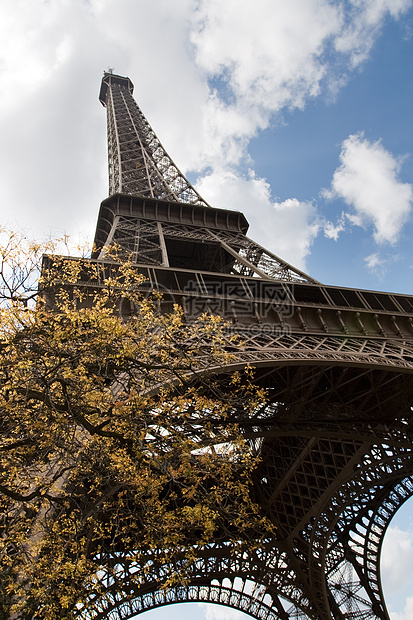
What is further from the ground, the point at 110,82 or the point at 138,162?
the point at 110,82

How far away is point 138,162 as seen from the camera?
36219mm

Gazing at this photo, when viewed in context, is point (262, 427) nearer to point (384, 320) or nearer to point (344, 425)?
point (344, 425)

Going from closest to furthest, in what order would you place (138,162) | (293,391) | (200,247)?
1. (293,391)
2. (200,247)
3. (138,162)

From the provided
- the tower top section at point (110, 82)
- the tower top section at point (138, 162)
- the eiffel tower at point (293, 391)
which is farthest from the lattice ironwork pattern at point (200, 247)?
the tower top section at point (110, 82)

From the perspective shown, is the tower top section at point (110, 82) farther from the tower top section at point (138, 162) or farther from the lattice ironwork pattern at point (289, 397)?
the lattice ironwork pattern at point (289, 397)

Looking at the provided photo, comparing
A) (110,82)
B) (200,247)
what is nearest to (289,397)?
(200,247)

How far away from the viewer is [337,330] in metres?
16.6

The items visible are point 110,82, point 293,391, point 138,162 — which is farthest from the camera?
point 110,82

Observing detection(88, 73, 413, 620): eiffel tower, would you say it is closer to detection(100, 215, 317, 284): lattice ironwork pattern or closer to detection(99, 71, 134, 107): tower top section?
detection(100, 215, 317, 284): lattice ironwork pattern

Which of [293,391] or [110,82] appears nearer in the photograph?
[293,391]

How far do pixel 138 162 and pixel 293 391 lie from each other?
88.4 ft

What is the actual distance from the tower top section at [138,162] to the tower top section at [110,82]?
7.21 m

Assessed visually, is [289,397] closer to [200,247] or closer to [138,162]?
[200,247]

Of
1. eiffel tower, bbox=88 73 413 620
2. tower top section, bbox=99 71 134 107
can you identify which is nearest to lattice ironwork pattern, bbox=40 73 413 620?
eiffel tower, bbox=88 73 413 620
